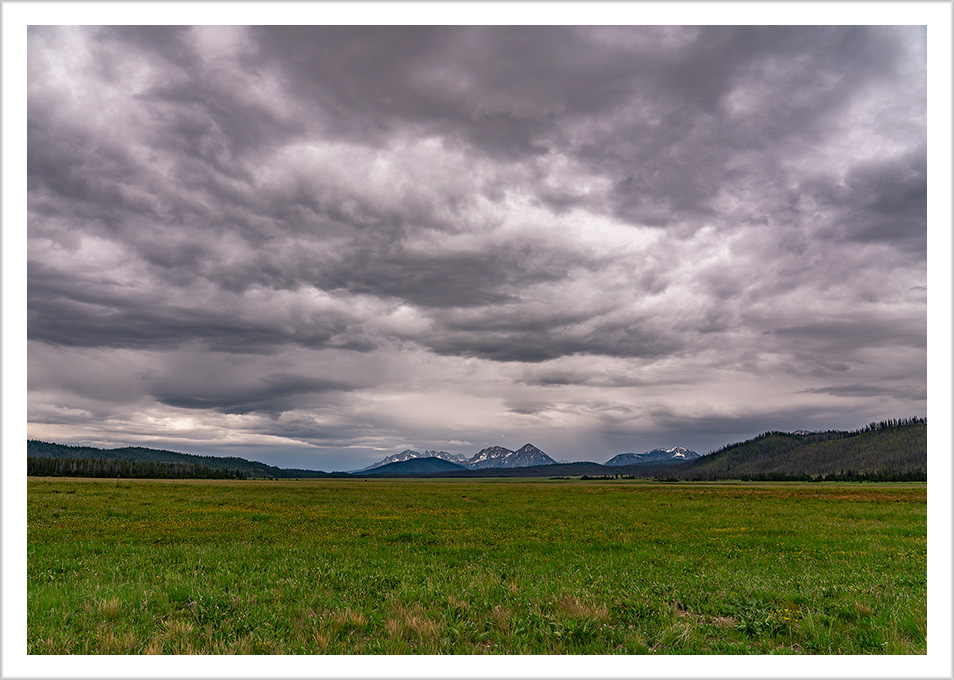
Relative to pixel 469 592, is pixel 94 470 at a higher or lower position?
lower

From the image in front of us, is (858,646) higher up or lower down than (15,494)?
lower down

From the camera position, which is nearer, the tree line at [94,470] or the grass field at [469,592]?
the grass field at [469,592]

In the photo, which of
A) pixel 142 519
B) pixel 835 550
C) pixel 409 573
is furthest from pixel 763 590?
pixel 142 519

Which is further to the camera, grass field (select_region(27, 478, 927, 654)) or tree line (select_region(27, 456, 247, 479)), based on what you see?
tree line (select_region(27, 456, 247, 479))

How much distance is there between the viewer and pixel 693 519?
106ft

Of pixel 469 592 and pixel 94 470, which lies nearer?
pixel 469 592

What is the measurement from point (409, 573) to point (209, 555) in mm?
7766

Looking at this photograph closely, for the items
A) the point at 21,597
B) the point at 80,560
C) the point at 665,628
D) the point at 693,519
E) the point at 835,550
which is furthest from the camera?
the point at 693,519

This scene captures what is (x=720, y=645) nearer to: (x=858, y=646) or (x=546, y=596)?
Answer: (x=858, y=646)

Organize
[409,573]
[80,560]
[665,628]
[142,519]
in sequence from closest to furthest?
1. [665,628]
2. [409,573]
3. [80,560]
4. [142,519]

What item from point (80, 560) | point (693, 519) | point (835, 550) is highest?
point (80, 560)

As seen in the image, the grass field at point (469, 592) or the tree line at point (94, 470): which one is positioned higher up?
the grass field at point (469, 592)

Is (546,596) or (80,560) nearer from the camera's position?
(546,596)

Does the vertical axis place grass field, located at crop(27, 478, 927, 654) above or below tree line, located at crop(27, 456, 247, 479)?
above
